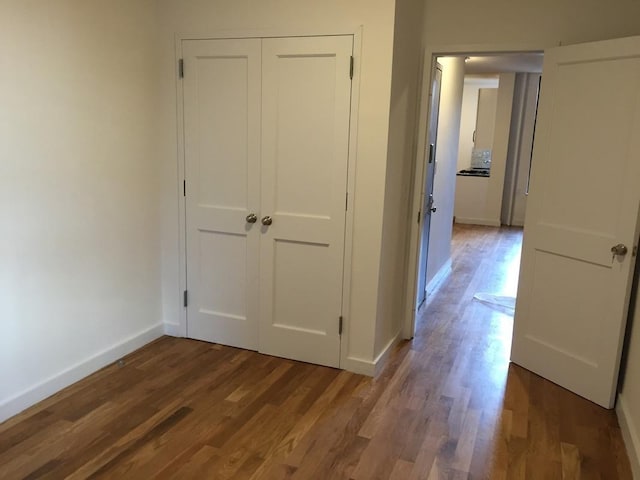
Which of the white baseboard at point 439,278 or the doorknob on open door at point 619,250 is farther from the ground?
the doorknob on open door at point 619,250

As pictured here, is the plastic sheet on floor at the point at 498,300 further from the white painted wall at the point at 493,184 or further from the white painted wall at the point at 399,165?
the white painted wall at the point at 493,184

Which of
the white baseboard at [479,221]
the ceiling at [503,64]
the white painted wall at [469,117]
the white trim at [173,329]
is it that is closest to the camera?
the white trim at [173,329]

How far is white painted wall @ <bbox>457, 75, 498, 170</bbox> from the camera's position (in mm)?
10375

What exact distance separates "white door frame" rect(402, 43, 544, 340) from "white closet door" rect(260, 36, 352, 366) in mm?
778

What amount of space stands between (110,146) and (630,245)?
305 cm

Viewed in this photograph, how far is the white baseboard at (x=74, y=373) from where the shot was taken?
2.76 m

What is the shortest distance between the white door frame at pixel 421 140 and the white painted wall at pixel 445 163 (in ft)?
3.59

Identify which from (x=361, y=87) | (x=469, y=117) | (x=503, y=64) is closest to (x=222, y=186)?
(x=361, y=87)

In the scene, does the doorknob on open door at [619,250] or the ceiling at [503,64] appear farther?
the ceiling at [503,64]

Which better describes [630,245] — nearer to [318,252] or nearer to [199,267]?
[318,252]

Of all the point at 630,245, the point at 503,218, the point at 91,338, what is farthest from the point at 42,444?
the point at 503,218

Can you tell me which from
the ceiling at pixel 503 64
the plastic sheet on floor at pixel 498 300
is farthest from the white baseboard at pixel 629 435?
the ceiling at pixel 503 64

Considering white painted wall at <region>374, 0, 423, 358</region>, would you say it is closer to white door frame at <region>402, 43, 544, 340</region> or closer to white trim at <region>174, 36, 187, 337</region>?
white door frame at <region>402, 43, 544, 340</region>

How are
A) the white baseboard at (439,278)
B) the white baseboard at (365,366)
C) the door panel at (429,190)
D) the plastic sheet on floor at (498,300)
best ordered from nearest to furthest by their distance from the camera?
1. the white baseboard at (365,366)
2. the door panel at (429,190)
3. the plastic sheet on floor at (498,300)
4. the white baseboard at (439,278)
